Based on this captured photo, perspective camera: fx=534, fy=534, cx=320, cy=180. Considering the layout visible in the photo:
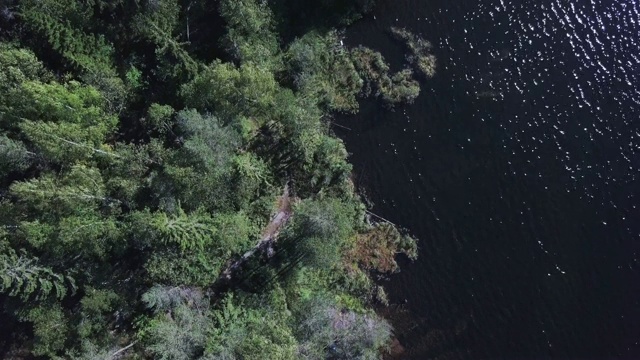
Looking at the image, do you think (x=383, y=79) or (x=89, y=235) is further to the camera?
(x=383, y=79)

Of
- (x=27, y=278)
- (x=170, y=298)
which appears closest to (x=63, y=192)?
(x=27, y=278)

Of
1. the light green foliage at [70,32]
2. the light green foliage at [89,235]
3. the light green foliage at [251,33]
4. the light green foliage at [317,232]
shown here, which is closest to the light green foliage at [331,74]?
the light green foliage at [251,33]

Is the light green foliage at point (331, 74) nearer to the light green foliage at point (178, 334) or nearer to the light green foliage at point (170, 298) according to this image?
the light green foliage at point (170, 298)

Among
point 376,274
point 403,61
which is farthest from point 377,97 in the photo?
point 376,274

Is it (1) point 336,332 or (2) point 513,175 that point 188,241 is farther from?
(2) point 513,175

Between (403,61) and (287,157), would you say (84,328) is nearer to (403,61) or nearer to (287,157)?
(287,157)

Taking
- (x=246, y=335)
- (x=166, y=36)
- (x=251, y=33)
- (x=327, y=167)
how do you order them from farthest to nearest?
(x=327, y=167)
(x=251, y=33)
(x=166, y=36)
(x=246, y=335)

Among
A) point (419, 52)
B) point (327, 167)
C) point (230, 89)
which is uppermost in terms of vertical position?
point (419, 52)
